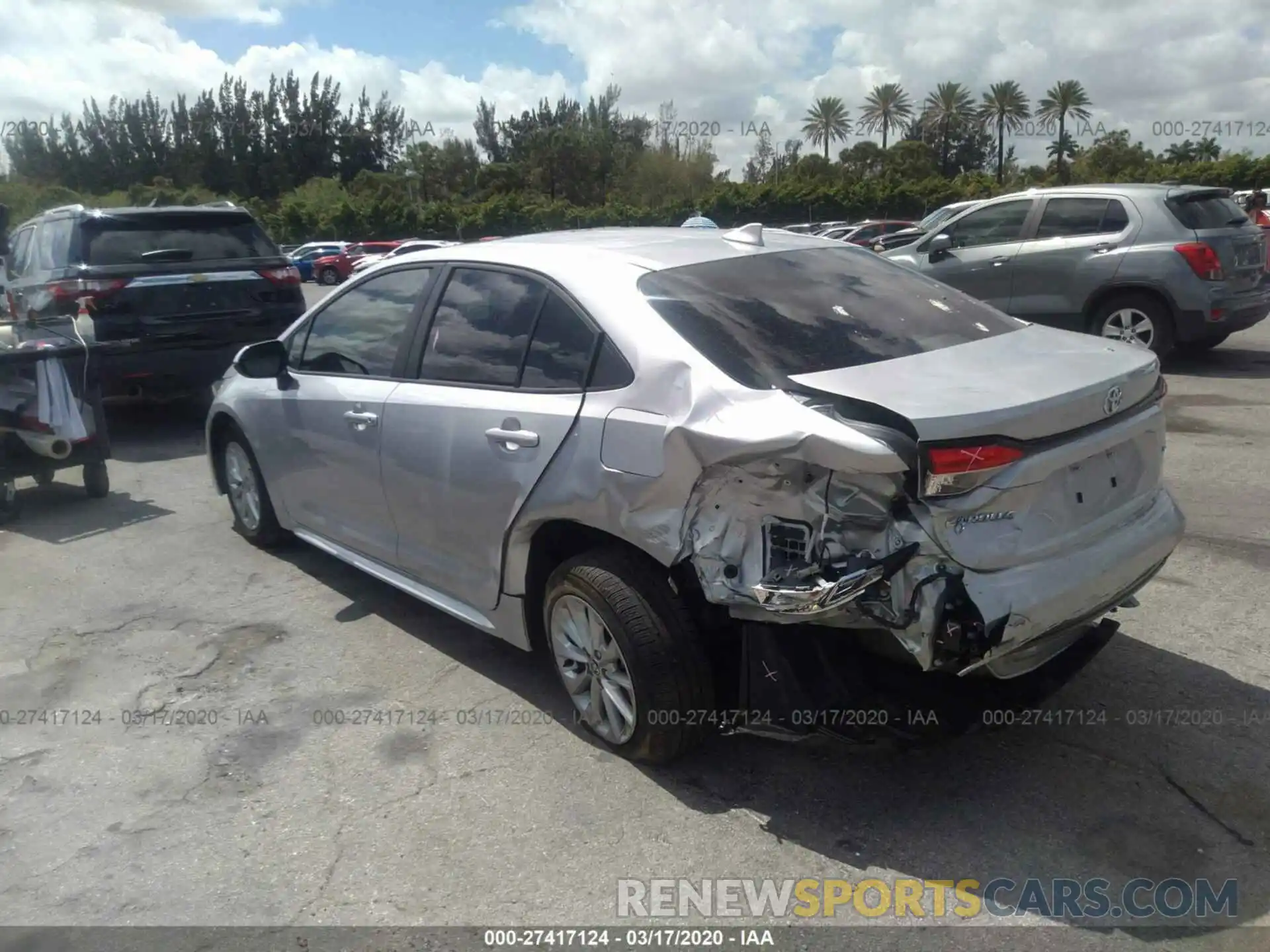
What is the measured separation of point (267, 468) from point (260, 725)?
68.0 inches

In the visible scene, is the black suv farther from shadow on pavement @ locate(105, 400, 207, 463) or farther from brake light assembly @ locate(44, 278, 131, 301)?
shadow on pavement @ locate(105, 400, 207, 463)

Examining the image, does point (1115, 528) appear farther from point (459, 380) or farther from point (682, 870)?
point (459, 380)

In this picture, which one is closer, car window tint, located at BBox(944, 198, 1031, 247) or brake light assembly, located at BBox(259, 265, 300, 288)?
brake light assembly, located at BBox(259, 265, 300, 288)

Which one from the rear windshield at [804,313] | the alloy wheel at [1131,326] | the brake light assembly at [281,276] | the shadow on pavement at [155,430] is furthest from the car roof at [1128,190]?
the shadow on pavement at [155,430]

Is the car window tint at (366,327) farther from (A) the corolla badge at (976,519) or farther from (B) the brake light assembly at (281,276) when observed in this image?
(B) the brake light assembly at (281,276)

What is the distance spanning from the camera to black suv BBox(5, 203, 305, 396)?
27.0 ft

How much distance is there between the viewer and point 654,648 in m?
3.16

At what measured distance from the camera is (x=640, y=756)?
11.2ft

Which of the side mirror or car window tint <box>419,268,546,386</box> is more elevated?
car window tint <box>419,268,546,386</box>

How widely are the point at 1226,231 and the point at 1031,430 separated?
7.84 metres

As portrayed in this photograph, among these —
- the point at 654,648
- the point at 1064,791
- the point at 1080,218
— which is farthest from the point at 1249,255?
the point at 654,648

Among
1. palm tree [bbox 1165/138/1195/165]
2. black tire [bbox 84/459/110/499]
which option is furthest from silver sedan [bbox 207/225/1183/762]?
palm tree [bbox 1165/138/1195/165]

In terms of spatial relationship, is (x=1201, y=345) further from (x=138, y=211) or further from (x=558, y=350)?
(x=138, y=211)

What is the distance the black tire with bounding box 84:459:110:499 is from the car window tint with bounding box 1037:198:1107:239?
828 cm
